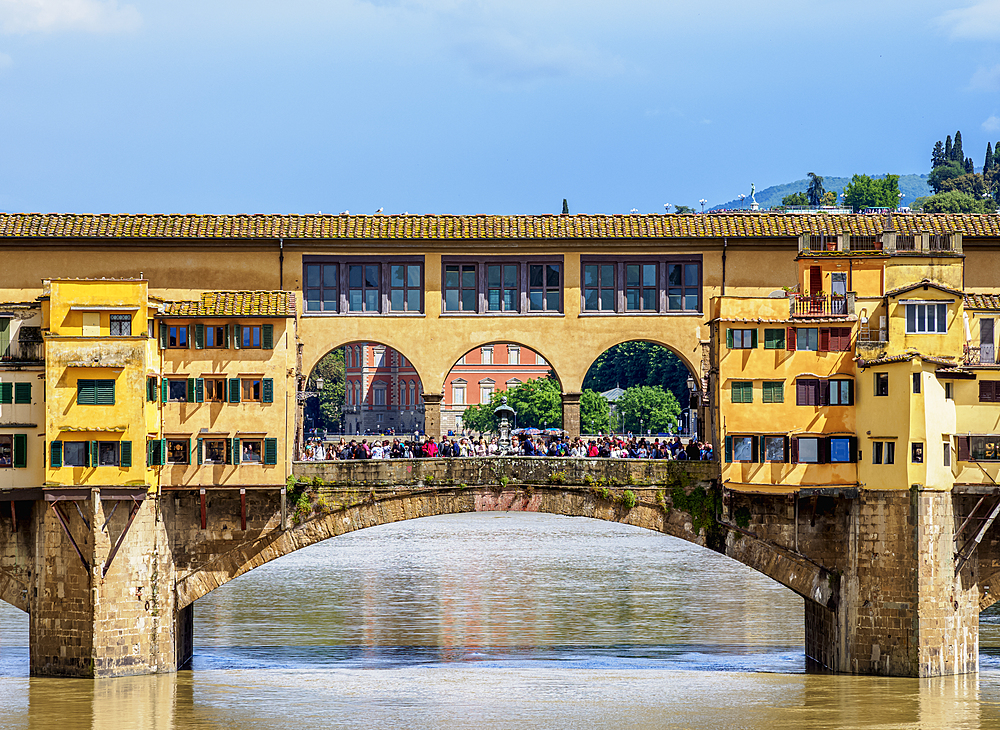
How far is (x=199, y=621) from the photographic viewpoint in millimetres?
52125

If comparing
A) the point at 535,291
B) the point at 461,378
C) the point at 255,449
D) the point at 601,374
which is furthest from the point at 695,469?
the point at 601,374

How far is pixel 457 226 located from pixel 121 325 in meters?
12.3

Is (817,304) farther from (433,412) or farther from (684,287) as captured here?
(433,412)

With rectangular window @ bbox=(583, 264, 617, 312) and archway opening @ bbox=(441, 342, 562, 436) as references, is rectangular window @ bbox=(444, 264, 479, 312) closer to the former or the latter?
rectangular window @ bbox=(583, 264, 617, 312)

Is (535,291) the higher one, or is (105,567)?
(535,291)

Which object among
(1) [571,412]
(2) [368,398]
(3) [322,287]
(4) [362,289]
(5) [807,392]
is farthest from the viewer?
(2) [368,398]

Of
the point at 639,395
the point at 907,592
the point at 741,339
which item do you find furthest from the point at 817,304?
the point at 639,395

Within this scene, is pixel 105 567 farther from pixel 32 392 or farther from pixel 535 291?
pixel 535 291

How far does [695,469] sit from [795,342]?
496 cm

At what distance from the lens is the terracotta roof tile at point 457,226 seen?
46.6m

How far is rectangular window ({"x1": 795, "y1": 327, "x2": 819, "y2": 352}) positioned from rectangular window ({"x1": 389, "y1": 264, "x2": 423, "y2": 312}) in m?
12.9

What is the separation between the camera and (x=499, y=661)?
45156 mm

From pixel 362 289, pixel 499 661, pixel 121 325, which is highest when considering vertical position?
pixel 362 289

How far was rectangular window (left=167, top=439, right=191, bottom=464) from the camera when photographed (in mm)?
42375
